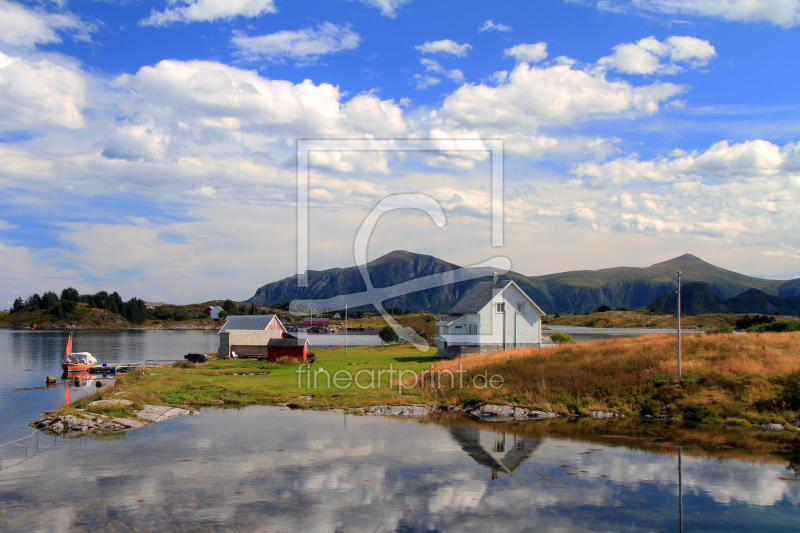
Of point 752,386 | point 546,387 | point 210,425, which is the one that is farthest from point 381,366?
point 752,386

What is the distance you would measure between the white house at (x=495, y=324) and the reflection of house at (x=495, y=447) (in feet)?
97.2

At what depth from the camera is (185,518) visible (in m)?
17.2

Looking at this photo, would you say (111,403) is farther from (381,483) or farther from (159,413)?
(381,483)

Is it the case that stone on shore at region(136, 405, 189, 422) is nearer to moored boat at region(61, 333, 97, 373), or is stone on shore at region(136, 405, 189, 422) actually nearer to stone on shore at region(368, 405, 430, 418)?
stone on shore at region(368, 405, 430, 418)

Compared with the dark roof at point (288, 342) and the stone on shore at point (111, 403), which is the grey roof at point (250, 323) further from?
the stone on shore at point (111, 403)

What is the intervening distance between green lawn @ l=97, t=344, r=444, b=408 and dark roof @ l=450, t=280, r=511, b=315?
7.30 meters

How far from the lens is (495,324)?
61688 millimetres

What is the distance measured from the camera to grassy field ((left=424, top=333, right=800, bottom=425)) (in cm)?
3288

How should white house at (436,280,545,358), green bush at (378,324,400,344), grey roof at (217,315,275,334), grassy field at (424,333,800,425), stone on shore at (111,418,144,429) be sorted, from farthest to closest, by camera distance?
1. green bush at (378,324,400,344)
2. grey roof at (217,315,275,334)
3. white house at (436,280,545,358)
4. grassy field at (424,333,800,425)
5. stone on shore at (111,418,144,429)

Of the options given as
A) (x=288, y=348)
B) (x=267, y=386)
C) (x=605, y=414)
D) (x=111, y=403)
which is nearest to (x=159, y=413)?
(x=111, y=403)

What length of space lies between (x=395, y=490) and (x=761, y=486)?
14002 millimetres

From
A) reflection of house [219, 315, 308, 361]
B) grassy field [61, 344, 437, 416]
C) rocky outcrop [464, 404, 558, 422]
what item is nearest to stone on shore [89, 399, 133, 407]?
grassy field [61, 344, 437, 416]

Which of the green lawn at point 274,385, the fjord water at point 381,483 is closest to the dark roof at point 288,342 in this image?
the green lawn at point 274,385

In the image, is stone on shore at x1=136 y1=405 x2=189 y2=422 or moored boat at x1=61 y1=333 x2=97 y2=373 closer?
stone on shore at x1=136 y1=405 x2=189 y2=422
